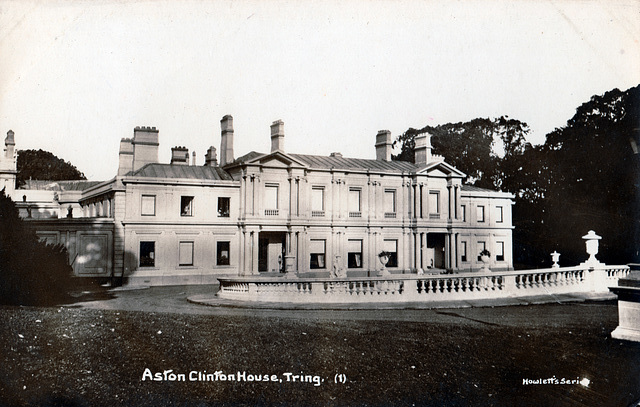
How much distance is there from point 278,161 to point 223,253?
19.7ft

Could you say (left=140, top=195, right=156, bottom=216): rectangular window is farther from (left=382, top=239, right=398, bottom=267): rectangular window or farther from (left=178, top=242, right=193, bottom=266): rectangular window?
(left=382, top=239, right=398, bottom=267): rectangular window

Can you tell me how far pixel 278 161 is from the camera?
27.0 meters

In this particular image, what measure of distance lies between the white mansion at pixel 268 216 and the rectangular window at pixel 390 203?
0.22 feet

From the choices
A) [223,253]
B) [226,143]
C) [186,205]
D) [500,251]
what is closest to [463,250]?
[500,251]

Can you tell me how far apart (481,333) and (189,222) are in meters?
18.5

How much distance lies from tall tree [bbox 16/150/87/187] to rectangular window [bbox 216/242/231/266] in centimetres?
2256

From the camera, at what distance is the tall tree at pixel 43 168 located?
4050cm

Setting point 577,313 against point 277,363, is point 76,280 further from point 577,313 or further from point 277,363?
point 577,313

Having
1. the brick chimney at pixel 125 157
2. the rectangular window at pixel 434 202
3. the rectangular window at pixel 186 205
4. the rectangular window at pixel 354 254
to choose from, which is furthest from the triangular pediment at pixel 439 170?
the brick chimney at pixel 125 157

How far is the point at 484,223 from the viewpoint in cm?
3375

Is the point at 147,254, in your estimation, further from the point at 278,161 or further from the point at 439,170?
the point at 439,170

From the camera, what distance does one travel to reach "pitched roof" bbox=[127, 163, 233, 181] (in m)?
24.9

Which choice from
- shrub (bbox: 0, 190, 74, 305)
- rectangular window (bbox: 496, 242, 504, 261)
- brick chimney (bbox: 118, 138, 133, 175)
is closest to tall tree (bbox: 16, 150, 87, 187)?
brick chimney (bbox: 118, 138, 133, 175)

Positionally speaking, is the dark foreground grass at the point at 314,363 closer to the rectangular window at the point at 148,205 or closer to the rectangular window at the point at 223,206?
the rectangular window at the point at 148,205
